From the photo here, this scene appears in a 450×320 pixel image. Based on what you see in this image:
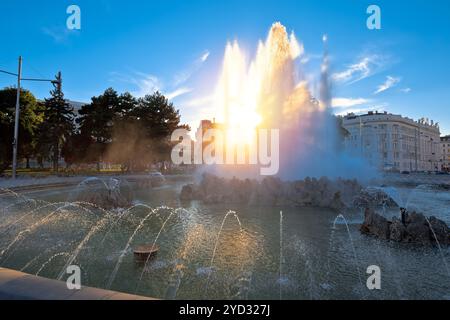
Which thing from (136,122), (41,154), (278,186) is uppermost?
(136,122)

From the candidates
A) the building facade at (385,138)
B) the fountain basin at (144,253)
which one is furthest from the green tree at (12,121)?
the building facade at (385,138)

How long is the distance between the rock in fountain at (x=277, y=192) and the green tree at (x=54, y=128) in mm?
29452

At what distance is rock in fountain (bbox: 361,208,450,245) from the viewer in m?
10.0

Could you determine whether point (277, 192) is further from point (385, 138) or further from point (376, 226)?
point (385, 138)

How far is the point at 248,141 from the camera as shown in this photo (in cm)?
3005

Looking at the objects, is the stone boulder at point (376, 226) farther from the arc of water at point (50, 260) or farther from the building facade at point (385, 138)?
the building facade at point (385, 138)

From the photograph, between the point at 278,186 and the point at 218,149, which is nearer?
the point at 278,186

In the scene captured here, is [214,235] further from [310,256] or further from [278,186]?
[278,186]

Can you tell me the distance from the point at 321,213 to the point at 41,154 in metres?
41.0

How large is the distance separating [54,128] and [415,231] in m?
44.5

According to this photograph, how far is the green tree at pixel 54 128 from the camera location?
42.1m

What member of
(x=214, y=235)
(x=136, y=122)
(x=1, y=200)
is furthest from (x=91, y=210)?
(x=136, y=122)

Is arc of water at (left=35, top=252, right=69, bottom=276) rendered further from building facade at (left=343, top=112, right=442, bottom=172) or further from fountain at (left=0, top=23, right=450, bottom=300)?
building facade at (left=343, top=112, right=442, bottom=172)

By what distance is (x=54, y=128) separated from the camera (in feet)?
141
